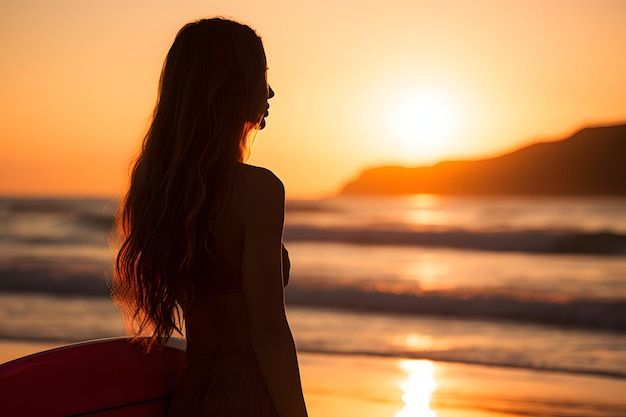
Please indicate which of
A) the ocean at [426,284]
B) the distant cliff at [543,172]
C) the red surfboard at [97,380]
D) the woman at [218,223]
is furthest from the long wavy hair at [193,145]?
the distant cliff at [543,172]

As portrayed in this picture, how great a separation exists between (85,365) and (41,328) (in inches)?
224

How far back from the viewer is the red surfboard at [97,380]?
6.32 ft

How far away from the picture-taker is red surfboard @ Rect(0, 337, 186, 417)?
1.93m

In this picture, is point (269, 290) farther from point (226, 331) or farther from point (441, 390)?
point (441, 390)

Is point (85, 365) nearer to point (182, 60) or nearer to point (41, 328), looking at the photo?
point (182, 60)

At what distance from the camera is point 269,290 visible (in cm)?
161

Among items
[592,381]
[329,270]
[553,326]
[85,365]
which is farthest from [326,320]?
[85,365]

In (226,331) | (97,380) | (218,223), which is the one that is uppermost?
(218,223)

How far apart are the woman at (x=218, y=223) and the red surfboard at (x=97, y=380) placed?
0.25 meters

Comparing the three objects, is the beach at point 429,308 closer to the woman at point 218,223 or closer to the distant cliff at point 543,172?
the distant cliff at point 543,172

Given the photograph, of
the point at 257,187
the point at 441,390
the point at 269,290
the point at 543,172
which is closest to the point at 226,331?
the point at 269,290

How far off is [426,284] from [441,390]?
549 cm

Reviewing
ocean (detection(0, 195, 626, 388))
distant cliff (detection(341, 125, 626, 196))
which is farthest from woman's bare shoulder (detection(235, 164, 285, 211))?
distant cliff (detection(341, 125, 626, 196))

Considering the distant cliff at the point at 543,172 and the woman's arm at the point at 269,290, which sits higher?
the woman's arm at the point at 269,290
